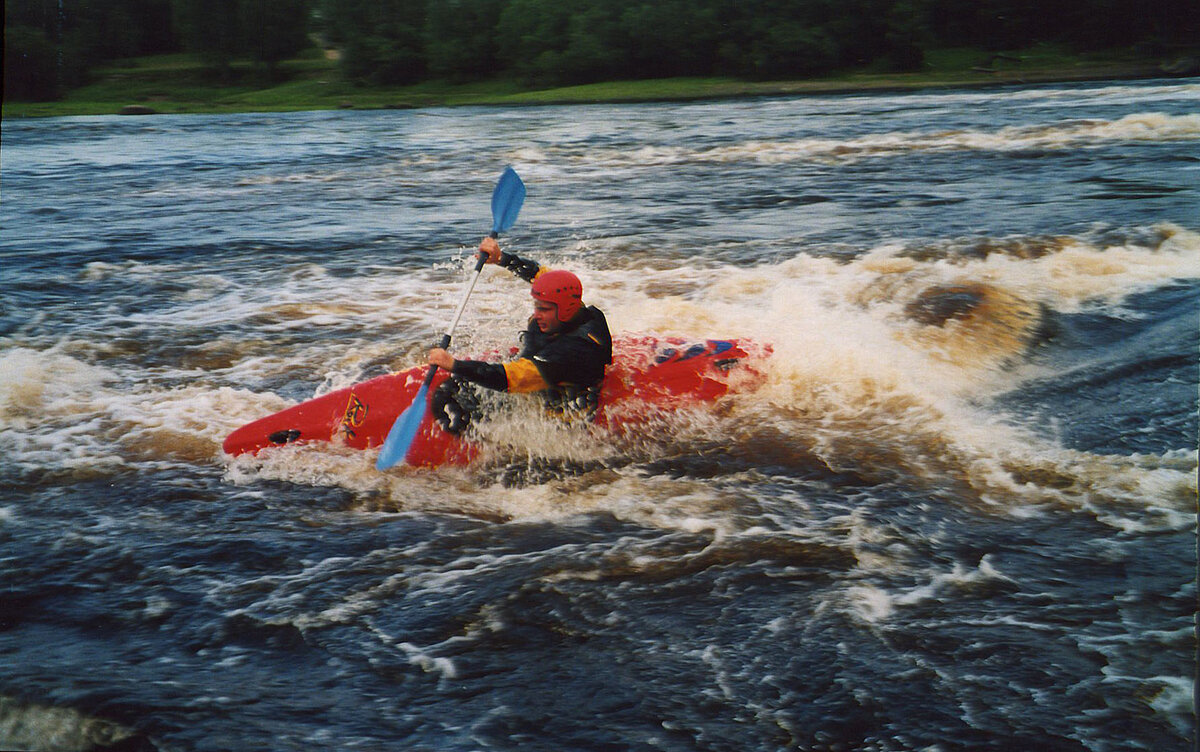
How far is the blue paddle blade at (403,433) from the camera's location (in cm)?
555

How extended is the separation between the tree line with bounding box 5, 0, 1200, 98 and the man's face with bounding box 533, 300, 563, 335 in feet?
103

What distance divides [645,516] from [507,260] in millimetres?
2228

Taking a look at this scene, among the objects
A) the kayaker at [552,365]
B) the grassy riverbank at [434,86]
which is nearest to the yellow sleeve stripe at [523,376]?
the kayaker at [552,365]

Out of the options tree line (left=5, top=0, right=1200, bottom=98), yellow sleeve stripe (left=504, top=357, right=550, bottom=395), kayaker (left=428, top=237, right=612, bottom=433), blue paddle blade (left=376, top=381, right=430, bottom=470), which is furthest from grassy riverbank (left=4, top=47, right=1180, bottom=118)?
blue paddle blade (left=376, top=381, right=430, bottom=470)

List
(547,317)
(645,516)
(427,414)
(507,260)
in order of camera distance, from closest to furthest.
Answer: (645,516)
(547,317)
(427,414)
(507,260)

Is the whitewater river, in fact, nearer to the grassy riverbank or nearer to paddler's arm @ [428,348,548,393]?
paddler's arm @ [428,348,548,393]

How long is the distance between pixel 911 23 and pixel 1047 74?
7.72 meters

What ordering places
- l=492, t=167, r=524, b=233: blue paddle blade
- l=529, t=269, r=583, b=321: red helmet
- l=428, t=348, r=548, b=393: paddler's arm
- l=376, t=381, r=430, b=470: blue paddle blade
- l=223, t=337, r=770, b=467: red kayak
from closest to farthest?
l=428, t=348, r=548, b=393: paddler's arm, l=376, t=381, r=430, b=470: blue paddle blade, l=529, t=269, r=583, b=321: red helmet, l=223, t=337, r=770, b=467: red kayak, l=492, t=167, r=524, b=233: blue paddle blade

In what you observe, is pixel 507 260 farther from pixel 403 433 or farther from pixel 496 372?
pixel 403 433

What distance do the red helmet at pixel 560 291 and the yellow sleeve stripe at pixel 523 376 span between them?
0.36 metres

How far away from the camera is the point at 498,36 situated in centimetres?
4956

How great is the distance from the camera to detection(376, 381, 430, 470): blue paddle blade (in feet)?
18.2

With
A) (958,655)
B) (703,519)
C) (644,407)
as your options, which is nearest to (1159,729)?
(958,655)

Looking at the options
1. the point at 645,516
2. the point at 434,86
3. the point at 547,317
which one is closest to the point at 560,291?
the point at 547,317
